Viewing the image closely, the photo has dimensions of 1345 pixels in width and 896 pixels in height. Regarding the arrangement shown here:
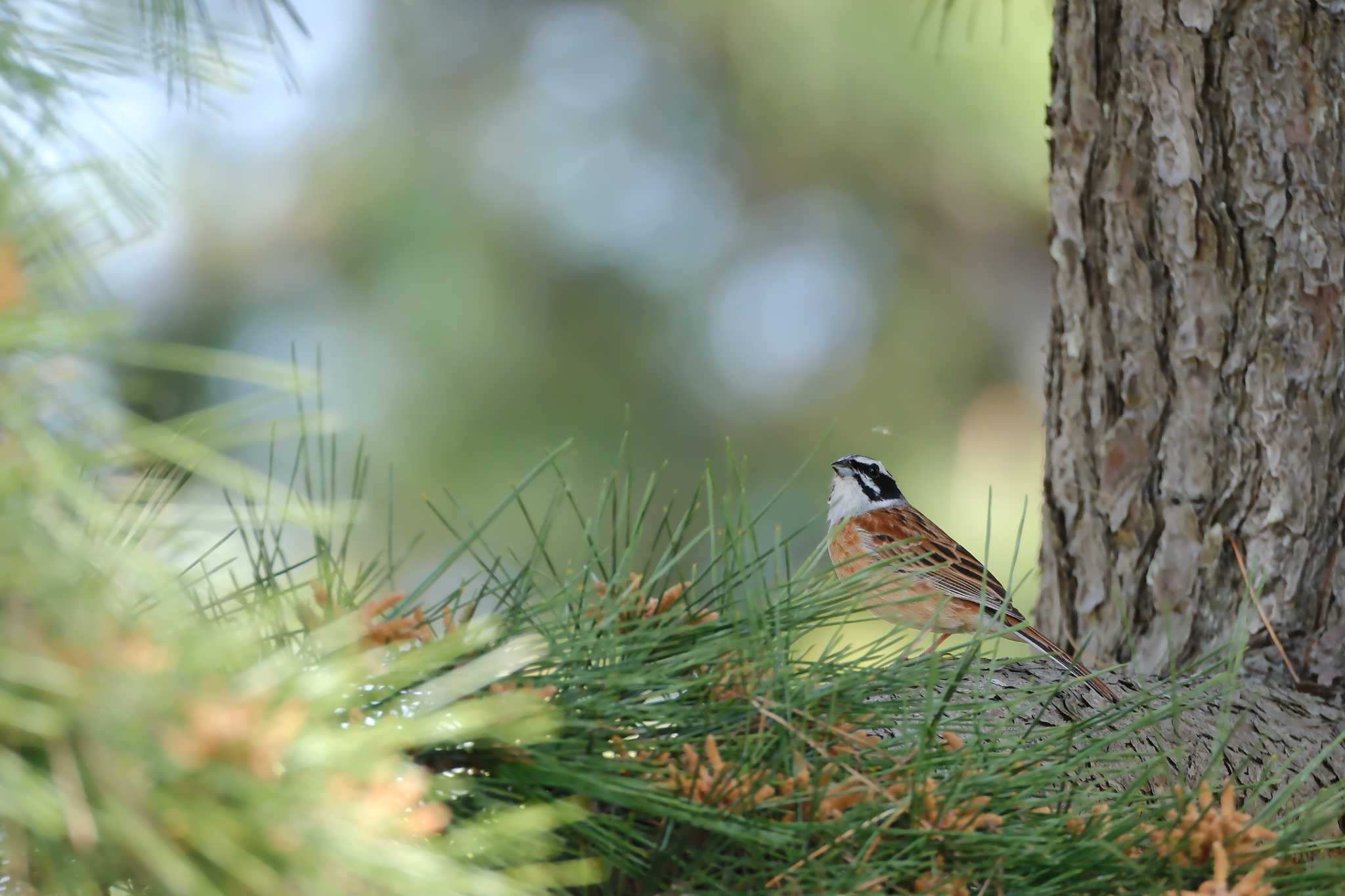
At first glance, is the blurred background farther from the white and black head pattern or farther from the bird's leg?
the bird's leg

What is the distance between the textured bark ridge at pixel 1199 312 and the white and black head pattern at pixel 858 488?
45.4 inches

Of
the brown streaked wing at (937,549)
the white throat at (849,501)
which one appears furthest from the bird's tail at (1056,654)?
the white throat at (849,501)

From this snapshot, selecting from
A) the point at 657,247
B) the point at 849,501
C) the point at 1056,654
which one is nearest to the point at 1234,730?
the point at 1056,654

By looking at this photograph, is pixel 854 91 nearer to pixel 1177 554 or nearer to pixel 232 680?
pixel 1177 554

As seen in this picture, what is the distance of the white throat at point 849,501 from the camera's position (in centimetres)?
364

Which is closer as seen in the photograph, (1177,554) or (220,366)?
(220,366)

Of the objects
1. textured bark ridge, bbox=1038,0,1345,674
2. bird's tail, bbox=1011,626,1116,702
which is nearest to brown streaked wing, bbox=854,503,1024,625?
bird's tail, bbox=1011,626,1116,702

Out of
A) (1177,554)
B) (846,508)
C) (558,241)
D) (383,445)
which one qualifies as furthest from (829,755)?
(558,241)

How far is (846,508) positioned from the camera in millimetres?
3660

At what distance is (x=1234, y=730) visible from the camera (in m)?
1.61

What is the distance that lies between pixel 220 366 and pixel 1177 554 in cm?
199

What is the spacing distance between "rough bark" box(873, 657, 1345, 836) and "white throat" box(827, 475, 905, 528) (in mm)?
1552

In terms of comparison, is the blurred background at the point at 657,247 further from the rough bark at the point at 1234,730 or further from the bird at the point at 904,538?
the rough bark at the point at 1234,730

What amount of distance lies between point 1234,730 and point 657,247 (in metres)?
4.01
